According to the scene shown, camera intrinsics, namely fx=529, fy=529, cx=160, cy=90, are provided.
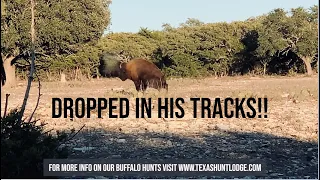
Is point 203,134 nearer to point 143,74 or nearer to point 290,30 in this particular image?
point 143,74

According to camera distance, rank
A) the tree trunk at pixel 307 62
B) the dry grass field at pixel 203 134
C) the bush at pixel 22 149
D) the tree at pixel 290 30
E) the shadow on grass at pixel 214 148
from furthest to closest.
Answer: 1. the tree at pixel 290 30
2. the tree trunk at pixel 307 62
3. the dry grass field at pixel 203 134
4. the shadow on grass at pixel 214 148
5. the bush at pixel 22 149

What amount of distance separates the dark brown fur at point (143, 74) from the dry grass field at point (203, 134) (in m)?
0.14

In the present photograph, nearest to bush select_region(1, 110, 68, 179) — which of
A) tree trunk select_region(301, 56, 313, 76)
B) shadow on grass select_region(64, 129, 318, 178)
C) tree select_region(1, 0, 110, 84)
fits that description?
shadow on grass select_region(64, 129, 318, 178)

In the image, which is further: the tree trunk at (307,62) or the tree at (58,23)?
the tree trunk at (307,62)

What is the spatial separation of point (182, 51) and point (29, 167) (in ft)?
13.8

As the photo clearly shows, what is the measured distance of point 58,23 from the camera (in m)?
7.86

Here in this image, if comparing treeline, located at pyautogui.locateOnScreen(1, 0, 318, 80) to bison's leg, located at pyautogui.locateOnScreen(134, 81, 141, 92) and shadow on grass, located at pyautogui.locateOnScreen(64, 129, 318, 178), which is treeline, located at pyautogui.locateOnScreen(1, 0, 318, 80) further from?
shadow on grass, located at pyautogui.locateOnScreen(64, 129, 318, 178)

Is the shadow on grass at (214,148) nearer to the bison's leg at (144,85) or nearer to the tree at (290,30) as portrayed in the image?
the bison's leg at (144,85)

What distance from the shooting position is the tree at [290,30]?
12.2 metres

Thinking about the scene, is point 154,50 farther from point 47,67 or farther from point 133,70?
point 47,67

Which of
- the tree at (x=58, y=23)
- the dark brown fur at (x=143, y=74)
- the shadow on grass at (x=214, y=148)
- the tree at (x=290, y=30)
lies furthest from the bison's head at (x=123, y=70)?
the tree at (x=290, y=30)

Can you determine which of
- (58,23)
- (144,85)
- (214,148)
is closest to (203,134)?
(214,148)

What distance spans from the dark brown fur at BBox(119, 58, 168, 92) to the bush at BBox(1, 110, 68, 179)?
2934 mm

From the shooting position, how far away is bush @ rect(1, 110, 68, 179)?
7.23 ft
